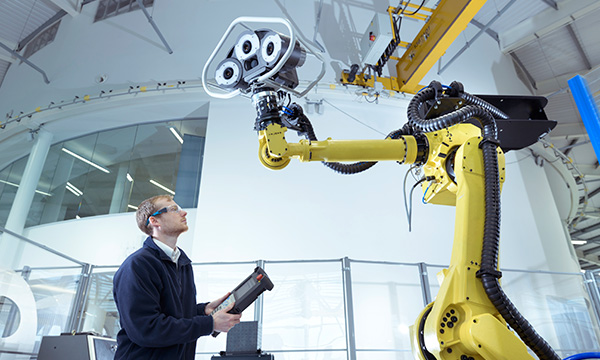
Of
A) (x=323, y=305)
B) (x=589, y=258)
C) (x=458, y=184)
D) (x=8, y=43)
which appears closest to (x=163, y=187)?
(x=323, y=305)

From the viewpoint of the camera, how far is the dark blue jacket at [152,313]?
154 cm

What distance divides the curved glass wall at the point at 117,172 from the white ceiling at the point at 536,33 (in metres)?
3.56

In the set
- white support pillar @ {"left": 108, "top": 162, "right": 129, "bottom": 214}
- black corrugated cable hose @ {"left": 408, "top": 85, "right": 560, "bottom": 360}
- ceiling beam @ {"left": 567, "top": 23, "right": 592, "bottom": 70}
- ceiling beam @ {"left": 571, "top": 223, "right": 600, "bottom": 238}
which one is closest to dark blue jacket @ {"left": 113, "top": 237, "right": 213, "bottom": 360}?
black corrugated cable hose @ {"left": 408, "top": 85, "right": 560, "bottom": 360}

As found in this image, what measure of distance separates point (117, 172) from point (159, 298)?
7.31m

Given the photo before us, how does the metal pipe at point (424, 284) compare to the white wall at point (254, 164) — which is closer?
the metal pipe at point (424, 284)

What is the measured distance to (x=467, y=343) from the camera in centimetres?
164

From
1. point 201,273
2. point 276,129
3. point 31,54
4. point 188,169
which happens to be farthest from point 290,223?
point 31,54

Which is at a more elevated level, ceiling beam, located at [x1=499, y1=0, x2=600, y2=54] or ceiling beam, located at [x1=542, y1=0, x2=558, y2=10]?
ceiling beam, located at [x1=542, y1=0, x2=558, y2=10]

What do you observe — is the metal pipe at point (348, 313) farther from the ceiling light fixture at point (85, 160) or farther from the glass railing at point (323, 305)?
the ceiling light fixture at point (85, 160)

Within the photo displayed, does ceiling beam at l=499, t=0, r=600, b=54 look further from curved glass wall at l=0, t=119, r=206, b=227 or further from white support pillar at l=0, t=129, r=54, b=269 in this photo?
white support pillar at l=0, t=129, r=54, b=269

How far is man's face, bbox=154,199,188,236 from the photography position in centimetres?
191

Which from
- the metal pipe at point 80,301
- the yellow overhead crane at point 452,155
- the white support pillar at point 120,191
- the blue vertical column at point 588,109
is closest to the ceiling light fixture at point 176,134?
the white support pillar at point 120,191

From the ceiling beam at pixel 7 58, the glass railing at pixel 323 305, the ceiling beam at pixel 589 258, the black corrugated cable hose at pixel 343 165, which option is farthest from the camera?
the ceiling beam at pixel 589 258

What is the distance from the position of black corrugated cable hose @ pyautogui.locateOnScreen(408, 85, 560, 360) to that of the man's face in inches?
55.1
